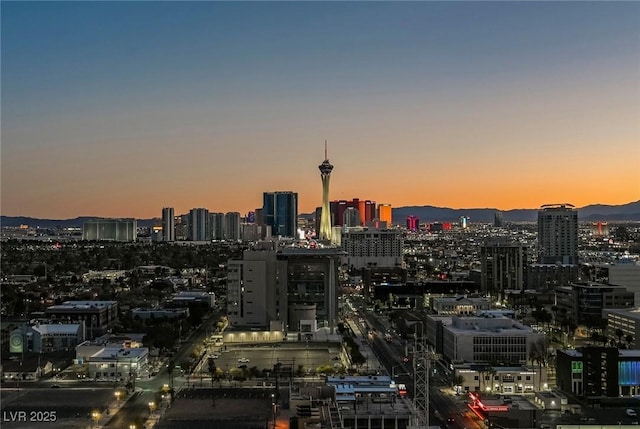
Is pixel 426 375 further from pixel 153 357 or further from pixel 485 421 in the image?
pixel 153 357

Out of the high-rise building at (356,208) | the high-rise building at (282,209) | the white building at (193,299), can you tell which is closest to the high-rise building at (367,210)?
the high-rise building at (356,208)

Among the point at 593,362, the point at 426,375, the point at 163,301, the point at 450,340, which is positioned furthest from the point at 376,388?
the point at 163,301

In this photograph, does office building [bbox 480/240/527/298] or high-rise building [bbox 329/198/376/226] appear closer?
office building [bbox 480/240/527/298]

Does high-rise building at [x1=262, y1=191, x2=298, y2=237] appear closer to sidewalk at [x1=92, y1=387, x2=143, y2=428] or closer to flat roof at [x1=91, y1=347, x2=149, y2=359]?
flat roof at [x1=91, y1=347, x2=149, y2=359]

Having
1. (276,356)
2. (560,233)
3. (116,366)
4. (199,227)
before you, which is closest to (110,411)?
(116,366)

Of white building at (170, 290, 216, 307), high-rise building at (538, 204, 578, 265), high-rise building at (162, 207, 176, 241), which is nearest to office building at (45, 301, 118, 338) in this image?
white building at (170, 290, 216, 307)

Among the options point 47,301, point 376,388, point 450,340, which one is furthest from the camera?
point 47,301
